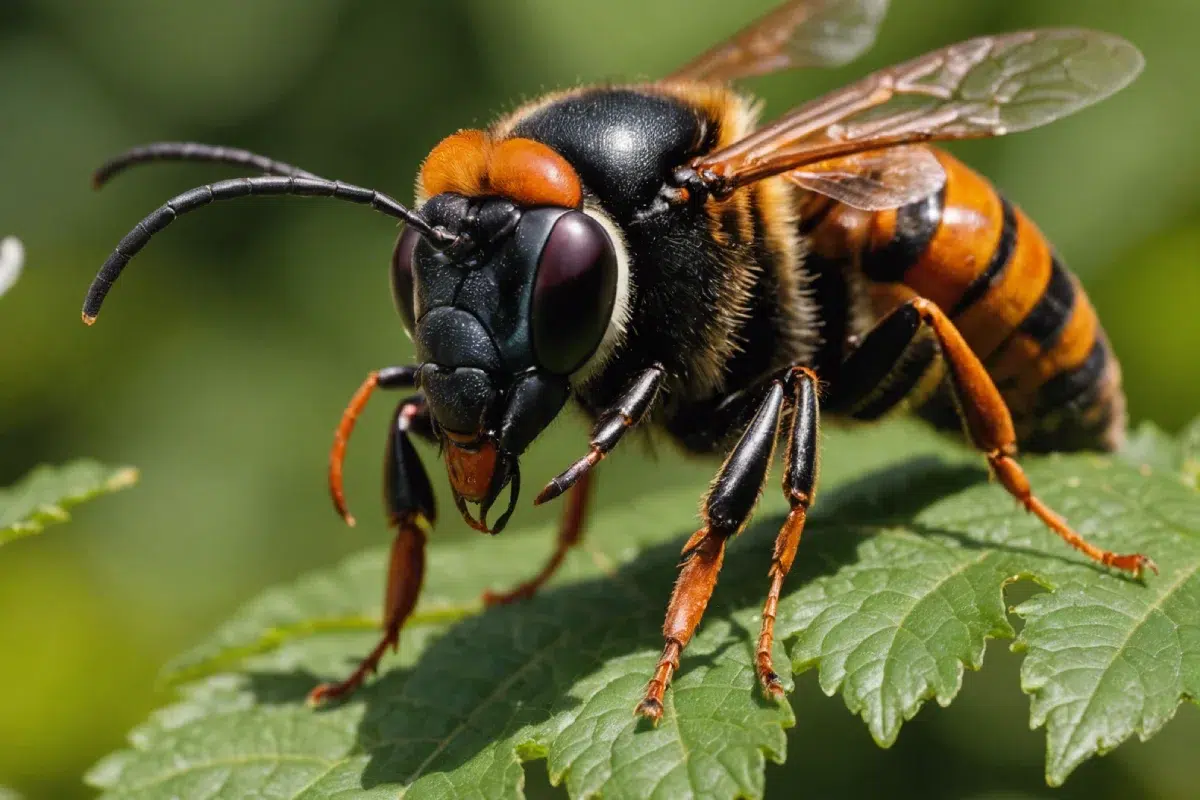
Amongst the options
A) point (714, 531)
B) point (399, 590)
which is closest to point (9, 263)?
point (399, 590)

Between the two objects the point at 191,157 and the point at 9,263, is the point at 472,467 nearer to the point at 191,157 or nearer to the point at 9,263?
the point at 191,157

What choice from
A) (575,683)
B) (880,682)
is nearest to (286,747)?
(575,683)

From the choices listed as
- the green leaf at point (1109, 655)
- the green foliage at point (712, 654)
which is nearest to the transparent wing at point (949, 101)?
the green foliage at point (712, 654)

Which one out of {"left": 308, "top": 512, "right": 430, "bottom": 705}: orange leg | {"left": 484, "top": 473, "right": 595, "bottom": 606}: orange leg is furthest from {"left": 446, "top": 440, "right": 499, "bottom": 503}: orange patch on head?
{"left": 484, "top": 473, "right": 595, "bottom": 606}: orange leg

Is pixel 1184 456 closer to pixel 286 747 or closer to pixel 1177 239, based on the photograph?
pixel 1177 239

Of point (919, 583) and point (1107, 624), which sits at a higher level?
point (919, 583)

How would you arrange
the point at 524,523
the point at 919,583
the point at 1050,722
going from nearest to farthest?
the point at 1050,722 < the point at 919,583 < the point at 524,523

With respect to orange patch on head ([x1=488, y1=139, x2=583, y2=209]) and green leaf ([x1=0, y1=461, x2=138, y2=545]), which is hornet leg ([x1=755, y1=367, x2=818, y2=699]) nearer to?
orange patch on head ([x1=488, y1=139, x2=583, y2=209])
